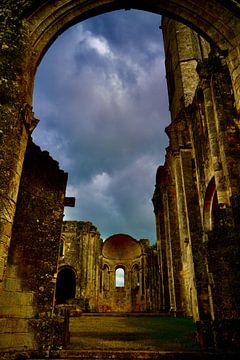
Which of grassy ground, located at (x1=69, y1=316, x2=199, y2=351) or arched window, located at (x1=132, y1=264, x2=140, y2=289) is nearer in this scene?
grassy ground, located at (x1=69, y1=316, x2=199, y2=351)

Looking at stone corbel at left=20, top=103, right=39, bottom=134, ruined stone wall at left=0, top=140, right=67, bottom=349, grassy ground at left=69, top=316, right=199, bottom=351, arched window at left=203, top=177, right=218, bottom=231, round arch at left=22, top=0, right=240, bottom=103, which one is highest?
round arch at left=22, top=0, right=240, bottom=103

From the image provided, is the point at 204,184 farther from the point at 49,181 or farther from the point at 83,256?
the point at 83,256

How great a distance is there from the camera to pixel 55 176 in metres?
7.39

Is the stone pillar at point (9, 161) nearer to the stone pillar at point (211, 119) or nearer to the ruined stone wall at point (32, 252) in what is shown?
the ruined stone wall at point (32, 252)

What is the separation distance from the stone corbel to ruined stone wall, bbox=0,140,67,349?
133 cm

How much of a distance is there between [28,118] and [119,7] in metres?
4.09

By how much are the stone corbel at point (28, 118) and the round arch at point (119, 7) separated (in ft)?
2.26

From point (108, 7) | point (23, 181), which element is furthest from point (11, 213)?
point (108, 7)

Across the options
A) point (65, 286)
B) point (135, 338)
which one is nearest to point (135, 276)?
point (65, 286)

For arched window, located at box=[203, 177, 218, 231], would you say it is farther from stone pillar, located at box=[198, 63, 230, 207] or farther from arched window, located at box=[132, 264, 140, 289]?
arched window, located at box=[132, 264, 140, 289]

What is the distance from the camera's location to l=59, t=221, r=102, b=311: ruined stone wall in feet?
85.5

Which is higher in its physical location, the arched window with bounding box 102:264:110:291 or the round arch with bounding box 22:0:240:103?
the round arch with bounding box 22:0:240:103

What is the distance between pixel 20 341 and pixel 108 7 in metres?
7.76

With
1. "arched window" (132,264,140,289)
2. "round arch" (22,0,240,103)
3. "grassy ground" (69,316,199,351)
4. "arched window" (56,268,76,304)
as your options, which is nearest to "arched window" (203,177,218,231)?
"grassy ground" (69,316,199,351)
